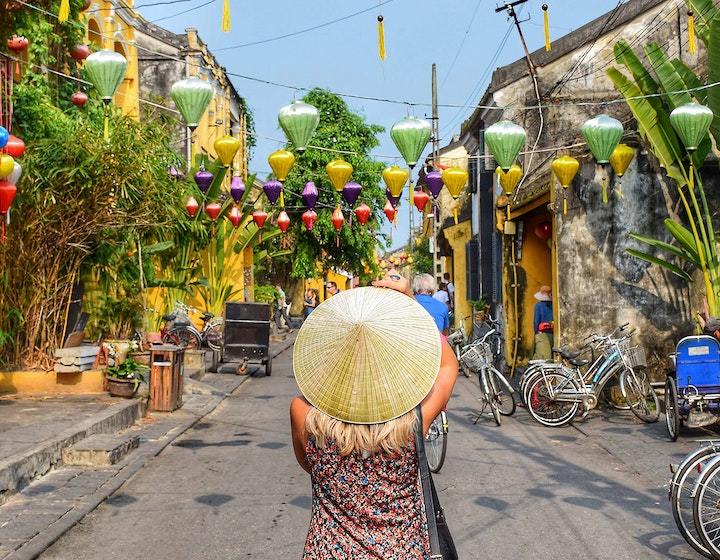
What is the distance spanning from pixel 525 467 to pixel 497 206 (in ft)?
34.4

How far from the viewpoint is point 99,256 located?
13695mm

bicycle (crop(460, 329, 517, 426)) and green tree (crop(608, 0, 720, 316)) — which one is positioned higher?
green tree (crop(608, 0, 720, 316))

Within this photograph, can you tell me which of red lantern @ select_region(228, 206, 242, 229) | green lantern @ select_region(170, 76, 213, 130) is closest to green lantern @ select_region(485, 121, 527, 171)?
green lantern @ select_region(170, 76, 213, 130)

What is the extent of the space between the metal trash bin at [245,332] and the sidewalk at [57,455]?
403 cm

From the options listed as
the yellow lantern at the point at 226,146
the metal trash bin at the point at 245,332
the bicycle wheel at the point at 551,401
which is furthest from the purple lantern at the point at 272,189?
the bicycle wheel at the point at 551,401

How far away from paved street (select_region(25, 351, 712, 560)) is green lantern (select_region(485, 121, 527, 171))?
3.45 m

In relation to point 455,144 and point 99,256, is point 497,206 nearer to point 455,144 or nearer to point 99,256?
point 99,256

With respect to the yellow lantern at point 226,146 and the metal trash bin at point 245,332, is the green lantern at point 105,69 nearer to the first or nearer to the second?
the yellow lantern at point 226,146

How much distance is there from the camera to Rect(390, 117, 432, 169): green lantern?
34.7 feet

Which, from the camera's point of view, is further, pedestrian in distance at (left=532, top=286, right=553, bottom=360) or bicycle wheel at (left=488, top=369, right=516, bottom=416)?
pedestrian in distance at (left=532, top=286, right=553, bottom=360)

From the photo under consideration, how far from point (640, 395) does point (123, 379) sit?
714cm

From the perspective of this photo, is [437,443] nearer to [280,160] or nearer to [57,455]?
[57,455]

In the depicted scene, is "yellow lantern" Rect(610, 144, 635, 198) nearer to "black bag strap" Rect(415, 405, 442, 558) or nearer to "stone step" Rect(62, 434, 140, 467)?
"stone step" Rect(62, 434, 140, 467)

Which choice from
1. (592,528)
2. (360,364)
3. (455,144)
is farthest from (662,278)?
(455,144)
